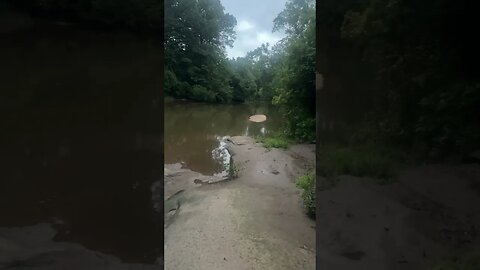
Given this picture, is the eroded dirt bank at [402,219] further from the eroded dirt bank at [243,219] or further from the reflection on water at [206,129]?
the reflection on water at [206,129]

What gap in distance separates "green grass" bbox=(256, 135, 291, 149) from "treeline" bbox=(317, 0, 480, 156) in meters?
3.55

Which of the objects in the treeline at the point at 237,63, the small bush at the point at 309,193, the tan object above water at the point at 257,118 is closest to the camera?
the small bush at the point at 309,193

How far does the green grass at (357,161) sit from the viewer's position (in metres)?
1.95

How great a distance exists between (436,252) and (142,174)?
1499mm

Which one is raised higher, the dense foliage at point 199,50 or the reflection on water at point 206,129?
the dense foliage at point 199,50

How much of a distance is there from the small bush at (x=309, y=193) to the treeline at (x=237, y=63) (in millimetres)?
1018

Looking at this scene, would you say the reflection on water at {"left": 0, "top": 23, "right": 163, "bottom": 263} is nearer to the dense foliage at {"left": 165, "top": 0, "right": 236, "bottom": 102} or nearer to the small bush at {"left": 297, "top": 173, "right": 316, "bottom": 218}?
the small bush at {"left": 297, "top": 173, "right": 316, "bottom": 218}

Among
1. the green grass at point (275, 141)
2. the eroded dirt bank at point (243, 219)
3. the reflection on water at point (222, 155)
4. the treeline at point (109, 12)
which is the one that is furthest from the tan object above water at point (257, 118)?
the treeline at point (109, 12)

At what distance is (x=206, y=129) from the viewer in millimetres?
6398

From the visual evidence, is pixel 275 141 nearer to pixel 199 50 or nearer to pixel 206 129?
pixel 206 129

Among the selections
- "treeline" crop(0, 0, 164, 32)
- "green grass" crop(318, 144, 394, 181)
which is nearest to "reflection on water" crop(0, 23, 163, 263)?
"treeline" crop(0, 0, 164, 32)

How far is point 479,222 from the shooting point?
1818mm

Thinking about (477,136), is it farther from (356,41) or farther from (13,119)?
(13,119)

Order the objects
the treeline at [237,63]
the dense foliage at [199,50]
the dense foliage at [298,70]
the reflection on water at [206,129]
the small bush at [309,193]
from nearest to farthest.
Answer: the small bush at [309,193] < the dense foliage at [298,70] < the treeline at [237,63] < the reflection on water at [206,129] < the dense foliage at [199,50]
